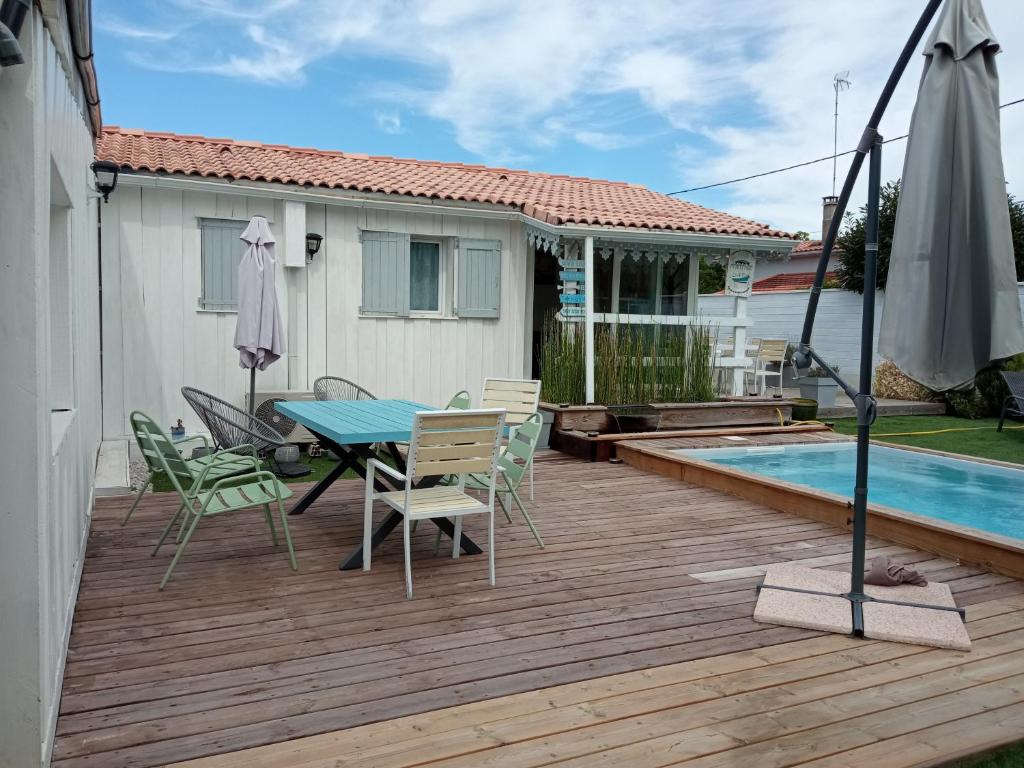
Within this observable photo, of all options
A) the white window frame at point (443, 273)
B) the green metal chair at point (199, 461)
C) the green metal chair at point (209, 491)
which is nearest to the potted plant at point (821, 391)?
the white window frame at point (443, 273)

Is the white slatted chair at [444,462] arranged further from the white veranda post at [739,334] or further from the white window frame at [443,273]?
the white veranda post at [739,334]

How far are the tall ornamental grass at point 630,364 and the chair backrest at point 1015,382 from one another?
14.9 feet

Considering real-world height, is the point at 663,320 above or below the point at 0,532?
above

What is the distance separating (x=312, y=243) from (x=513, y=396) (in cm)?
321

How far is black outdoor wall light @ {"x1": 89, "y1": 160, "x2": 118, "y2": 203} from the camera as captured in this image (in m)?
6.53

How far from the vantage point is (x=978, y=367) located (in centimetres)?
338

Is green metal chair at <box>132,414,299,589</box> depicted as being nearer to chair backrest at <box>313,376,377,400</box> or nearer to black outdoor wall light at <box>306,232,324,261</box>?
chair backrest at <box>313,376,377,400</box>

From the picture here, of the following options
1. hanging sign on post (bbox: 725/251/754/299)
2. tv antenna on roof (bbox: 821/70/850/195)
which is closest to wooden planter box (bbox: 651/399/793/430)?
hanging sign on post (bbox: 725/251/754/299)

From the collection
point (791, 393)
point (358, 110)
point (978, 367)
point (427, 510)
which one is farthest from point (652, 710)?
point (358, 110)

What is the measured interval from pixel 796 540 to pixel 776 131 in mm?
23609

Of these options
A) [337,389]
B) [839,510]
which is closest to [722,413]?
[839,510]

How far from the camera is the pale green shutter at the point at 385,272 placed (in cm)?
912

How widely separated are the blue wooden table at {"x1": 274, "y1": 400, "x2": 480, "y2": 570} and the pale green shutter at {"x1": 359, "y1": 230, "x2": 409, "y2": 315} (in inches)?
127

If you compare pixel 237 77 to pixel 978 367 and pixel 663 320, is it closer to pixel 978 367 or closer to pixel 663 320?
pixel 663 320
